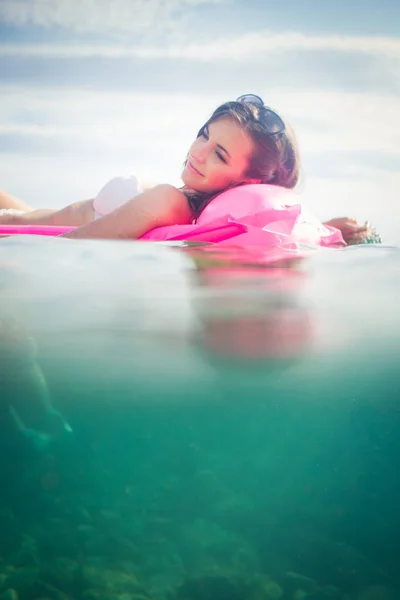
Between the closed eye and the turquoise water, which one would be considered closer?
the turquoise water

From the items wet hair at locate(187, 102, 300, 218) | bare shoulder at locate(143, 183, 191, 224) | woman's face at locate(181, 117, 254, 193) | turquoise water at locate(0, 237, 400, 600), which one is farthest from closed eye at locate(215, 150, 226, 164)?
turquoise water at locate(0, 237, 400, 600)

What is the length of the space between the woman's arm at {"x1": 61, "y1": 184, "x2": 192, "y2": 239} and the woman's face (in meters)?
0.21

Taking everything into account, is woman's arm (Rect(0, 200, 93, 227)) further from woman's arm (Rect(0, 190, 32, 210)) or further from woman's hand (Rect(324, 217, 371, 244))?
woman's hand (Rect(324, 217, 371, 244))

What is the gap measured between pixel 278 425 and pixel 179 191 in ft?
5.90

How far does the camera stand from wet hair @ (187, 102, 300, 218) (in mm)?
2328

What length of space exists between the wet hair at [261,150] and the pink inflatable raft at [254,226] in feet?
1.00

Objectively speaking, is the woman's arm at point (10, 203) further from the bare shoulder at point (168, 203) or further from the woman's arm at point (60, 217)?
the bare shoulder at point (168, 203)

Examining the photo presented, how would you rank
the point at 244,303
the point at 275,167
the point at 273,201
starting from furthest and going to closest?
the point at 275,167, the point at 273,201, the point at 244,303

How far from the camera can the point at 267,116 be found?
2.43 m

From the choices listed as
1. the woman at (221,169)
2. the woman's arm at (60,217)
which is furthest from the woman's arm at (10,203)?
the woman at (221,169)

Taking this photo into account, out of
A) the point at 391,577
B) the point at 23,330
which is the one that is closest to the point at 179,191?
the point at 23,330

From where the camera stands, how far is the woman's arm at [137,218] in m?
1.95

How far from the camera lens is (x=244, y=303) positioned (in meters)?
0.75

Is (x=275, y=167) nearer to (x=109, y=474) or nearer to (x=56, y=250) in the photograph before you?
(x=56, y=250)
